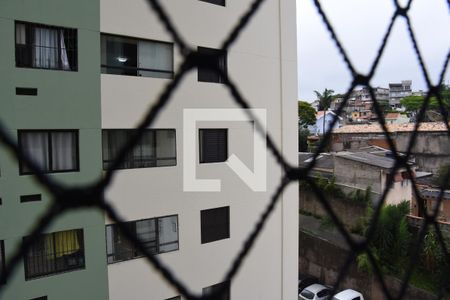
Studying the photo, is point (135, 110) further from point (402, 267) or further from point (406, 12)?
point (402, 267)

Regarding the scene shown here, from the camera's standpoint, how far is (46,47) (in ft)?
7.85

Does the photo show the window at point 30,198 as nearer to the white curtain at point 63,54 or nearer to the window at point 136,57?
the white curtain at point 63,54

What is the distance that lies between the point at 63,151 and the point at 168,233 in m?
1.06

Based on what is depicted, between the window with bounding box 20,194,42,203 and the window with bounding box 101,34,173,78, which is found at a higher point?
the window with bounding box 101,34,173,78

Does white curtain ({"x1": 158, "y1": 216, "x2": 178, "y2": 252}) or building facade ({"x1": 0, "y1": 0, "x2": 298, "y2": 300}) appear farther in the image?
white curtain ({"x1": 158, "y1": 216, "x2": 178, "y2": 252})

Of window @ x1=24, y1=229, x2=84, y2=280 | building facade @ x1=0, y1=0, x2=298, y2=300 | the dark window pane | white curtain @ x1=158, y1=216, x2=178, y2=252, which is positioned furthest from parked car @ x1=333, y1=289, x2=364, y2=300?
the dark window pane

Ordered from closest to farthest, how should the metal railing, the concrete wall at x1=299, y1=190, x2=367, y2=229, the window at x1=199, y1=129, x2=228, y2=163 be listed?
1. the metal railing
2. the window at x1=199, y1=129, x2=228, y2=163
3. the concrete wall at x1=299, y1=190, x2=367, y2=229

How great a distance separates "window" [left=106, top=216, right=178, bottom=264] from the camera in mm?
2717

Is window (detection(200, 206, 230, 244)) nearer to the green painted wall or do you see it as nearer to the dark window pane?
the green painted wall

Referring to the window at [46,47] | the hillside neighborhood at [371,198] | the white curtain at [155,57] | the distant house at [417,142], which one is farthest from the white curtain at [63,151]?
the distant house at [417,142]

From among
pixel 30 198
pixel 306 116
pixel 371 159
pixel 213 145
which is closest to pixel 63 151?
pixel 30 198

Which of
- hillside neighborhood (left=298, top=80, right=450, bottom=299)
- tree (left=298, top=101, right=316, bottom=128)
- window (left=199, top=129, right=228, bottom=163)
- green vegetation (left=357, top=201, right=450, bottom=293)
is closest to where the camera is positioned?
window (left=199, top=129, right=228, bottom=163)

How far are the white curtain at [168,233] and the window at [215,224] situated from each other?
262 mm

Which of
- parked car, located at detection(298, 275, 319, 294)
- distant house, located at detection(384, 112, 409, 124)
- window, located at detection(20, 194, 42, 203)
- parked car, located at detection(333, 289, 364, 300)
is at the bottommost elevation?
parked car, located at detection(298, 275, 319, 294)
